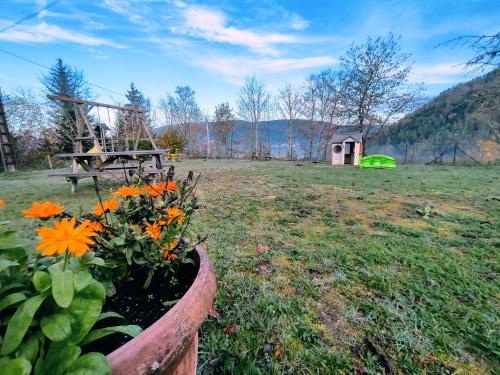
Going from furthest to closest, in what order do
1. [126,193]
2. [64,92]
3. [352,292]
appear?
[64,92] < [352,292] < [126,193]

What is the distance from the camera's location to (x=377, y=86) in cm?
1383

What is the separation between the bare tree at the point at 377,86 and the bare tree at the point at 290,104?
7.81 metres

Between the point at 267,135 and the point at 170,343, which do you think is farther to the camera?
the point at 267,135

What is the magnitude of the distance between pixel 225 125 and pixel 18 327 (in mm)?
22220

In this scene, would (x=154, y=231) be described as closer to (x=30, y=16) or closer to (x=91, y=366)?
(x=91, y=366)

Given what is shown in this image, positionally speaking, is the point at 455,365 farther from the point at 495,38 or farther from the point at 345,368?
the point at 495,38

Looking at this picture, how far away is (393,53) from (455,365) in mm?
17119

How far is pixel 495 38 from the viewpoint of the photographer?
3.84m

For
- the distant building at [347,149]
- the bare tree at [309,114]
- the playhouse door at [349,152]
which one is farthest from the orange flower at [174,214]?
the bare tree at [309,114]

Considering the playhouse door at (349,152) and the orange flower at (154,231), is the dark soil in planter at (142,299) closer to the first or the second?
the orange flower at (154,231)

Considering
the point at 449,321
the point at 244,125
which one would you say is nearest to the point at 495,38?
the point at 449,321

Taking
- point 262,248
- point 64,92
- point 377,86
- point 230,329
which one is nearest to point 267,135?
point 377,86

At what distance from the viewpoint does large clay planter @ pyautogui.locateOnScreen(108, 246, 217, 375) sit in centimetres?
40

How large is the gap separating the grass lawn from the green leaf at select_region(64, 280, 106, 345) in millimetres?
399
